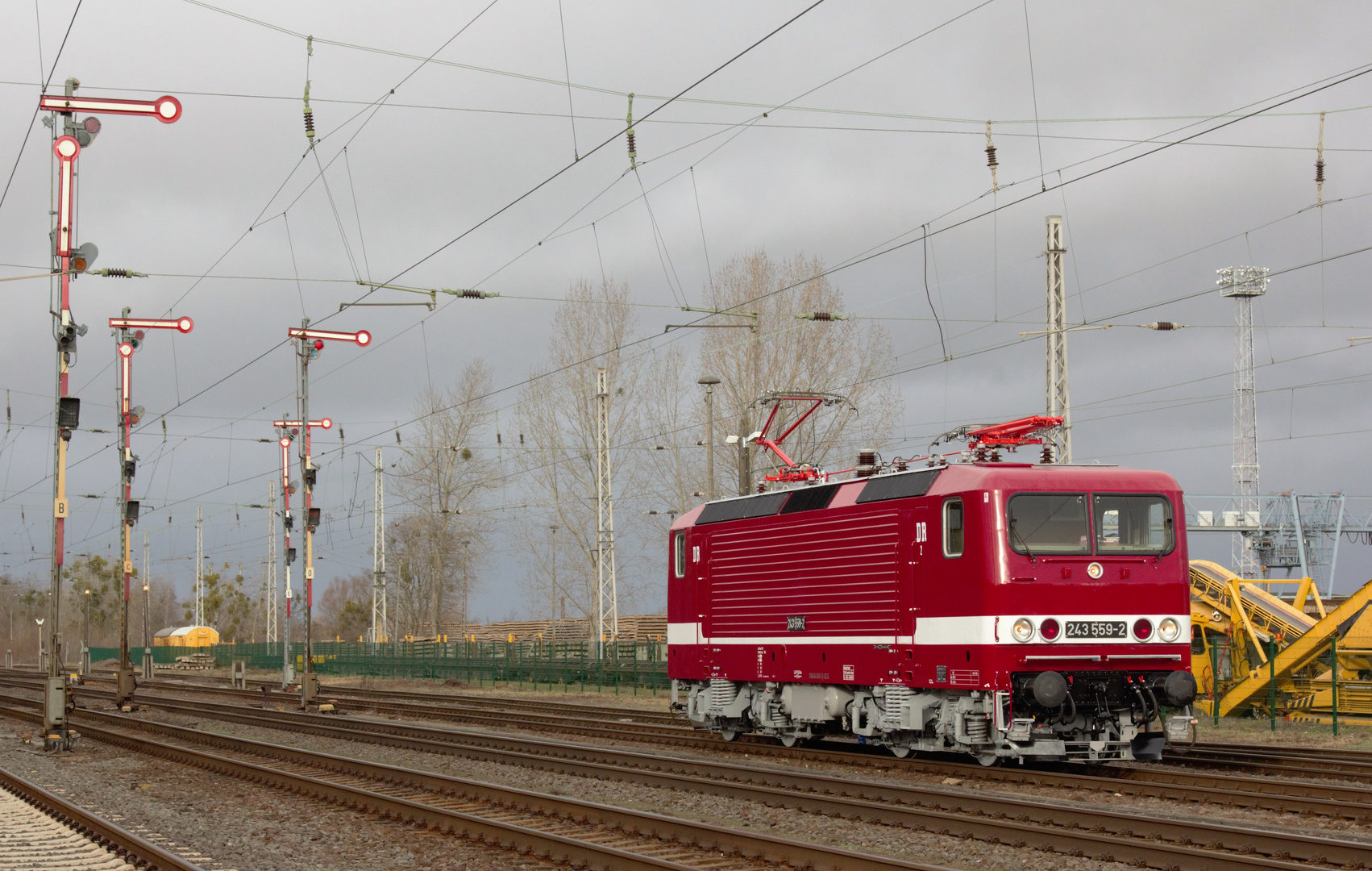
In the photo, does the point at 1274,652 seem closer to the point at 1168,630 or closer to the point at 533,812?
the point at 1168,630

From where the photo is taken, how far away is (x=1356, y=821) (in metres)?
12.5

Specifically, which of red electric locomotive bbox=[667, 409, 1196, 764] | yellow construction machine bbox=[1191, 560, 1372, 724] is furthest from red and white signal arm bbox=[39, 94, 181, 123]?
yellow construction machine bbox=[1191, 560, 1372, 724]

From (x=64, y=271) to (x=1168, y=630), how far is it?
18.3m

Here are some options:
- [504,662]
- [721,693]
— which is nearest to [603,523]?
[504,662]

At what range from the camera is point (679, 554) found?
23.4 meters

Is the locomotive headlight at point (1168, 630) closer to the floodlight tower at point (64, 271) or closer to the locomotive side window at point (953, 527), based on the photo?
the locomotive side window at point (953, 527)

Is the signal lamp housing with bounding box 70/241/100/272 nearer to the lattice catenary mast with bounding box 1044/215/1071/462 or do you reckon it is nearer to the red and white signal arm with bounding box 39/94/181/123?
the red and white signal arm with bounding box 39/94/181/123

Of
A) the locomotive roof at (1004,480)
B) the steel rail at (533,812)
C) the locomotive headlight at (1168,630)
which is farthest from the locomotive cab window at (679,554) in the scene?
the locomotive headlight at (1168,630)

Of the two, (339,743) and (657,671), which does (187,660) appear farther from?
(339,743)

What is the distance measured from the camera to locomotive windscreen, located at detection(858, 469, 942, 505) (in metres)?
17.1

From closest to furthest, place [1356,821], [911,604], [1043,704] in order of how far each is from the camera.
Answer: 1. [1356,821]
2. [1043,704]
3. [911,604]

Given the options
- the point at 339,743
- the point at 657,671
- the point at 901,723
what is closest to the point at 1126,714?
the point at 901,723

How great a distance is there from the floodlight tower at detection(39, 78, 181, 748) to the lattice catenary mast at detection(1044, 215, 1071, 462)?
54.6 ft

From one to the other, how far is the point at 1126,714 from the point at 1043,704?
1.58 m
